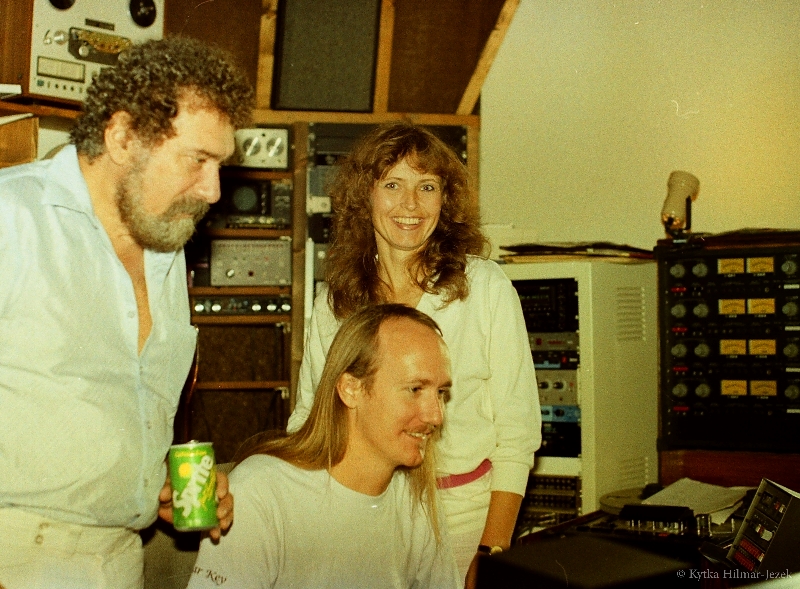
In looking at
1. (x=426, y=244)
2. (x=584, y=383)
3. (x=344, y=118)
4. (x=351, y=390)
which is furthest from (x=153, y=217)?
(x=344, y=118)

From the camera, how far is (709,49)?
3619 mm

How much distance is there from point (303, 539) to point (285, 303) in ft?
6.81

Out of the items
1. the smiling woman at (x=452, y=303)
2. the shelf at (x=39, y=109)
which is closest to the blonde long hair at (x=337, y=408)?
the smiling woman at (x=452, y=303)

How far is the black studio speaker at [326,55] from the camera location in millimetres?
3545

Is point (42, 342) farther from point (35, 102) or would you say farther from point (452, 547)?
point (35, 102)

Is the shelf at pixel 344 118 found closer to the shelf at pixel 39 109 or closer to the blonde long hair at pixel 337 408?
the shelf at pixel 39 109

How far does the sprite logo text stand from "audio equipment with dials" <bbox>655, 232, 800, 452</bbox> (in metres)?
1.93

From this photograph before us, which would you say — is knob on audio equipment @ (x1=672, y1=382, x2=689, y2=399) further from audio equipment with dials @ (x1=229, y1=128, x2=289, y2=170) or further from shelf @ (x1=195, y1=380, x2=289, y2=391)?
audio equipment with dials @ (x1=229, y1=128, x2=289, y2=170)

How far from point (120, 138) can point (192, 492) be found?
2.10 ft

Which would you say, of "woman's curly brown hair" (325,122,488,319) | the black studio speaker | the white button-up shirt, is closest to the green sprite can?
the white button-up shirt

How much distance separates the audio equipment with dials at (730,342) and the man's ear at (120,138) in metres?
1.91

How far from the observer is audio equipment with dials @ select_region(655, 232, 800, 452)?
9.10ft

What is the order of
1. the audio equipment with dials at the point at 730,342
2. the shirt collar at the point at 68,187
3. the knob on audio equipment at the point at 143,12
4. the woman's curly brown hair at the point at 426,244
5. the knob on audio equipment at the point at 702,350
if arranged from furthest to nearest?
the knob on audio equipment at the point at 143,12 < the knob on audio equipment at the point at 702,350 < the audio equipment with dials at the point at 730,342 < the woman's curly brown hair at the point at 426,244 < the shirt collar at the point at 68,187

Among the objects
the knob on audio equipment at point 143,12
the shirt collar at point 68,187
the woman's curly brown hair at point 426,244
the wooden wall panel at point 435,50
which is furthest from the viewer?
the wooden wall panel at point 435,50
